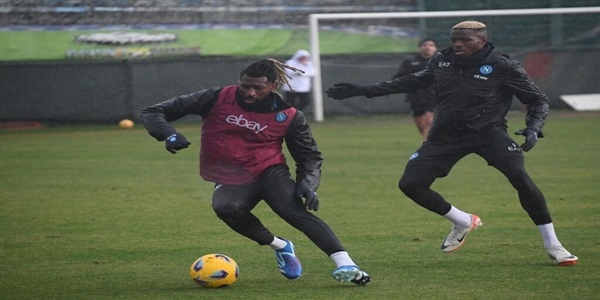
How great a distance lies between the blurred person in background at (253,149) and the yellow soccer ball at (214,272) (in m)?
0.30

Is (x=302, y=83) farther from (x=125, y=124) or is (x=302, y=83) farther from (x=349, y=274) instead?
(x=349, y=274)

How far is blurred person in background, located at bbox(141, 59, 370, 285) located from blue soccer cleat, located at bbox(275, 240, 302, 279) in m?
0.20

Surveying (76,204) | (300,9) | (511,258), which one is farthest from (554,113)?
(511,258)

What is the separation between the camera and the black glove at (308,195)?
7684 millimetres

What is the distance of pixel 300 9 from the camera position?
29.5 metres

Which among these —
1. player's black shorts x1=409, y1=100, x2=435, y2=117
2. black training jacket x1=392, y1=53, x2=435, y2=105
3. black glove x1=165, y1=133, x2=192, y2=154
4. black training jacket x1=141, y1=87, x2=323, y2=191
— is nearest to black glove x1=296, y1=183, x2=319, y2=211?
black training jacket x1=141, y1=87, x2=323, y2=191

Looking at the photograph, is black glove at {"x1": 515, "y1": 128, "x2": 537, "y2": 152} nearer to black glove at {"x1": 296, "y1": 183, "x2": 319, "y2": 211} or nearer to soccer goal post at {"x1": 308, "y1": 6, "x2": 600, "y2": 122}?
black glove at {"x1": 296, "y1": 183, "x2": 319, "y2": 211}

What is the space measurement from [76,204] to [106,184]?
79.4 inches

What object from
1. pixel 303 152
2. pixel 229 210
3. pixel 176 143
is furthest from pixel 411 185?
pixel 176 143

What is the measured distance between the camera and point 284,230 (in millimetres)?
11195

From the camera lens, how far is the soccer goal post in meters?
24.5

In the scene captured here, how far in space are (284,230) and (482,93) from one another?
124 inches

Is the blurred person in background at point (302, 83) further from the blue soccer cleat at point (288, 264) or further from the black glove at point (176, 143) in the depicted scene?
the black glove at point (176, 143)

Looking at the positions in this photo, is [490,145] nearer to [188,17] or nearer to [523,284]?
[523,284]
